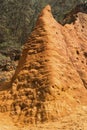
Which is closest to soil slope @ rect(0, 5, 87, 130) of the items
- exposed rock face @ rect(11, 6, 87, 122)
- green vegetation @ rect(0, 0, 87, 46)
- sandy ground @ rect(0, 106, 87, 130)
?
exposed rock face @ rect(11, 6, 87, 122)

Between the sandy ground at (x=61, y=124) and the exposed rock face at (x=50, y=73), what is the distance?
269mm

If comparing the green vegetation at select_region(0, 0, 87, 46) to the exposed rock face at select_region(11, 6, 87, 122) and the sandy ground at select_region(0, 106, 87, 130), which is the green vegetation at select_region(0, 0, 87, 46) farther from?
the sandy ground at select_region(0, 106, 87, 130)

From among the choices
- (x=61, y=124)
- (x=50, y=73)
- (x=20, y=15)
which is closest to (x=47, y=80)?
(x=50, y=73)

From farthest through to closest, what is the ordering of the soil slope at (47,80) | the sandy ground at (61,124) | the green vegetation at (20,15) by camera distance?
the green vegetation at (20,15)
the soil slope at (47,80)
the sandy ground at (61,124)

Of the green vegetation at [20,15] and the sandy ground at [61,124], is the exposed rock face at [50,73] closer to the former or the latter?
the sandy ground at [61,124]

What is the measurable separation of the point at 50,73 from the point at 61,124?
198 centimetres

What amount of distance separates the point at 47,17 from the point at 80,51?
1964 mm

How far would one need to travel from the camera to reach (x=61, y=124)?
10992 mm

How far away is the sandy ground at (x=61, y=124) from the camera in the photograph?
10750 millimetres

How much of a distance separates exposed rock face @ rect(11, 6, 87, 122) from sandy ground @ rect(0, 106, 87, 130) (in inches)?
10.6

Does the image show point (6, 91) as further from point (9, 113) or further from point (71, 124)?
point (71, 124)

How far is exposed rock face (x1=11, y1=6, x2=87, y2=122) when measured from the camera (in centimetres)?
1173

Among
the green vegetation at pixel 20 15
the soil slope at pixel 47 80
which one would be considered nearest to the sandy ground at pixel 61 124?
the soil slope at pixel 47 80

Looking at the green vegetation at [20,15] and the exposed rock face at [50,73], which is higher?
the exposed rock face at [50,73]
